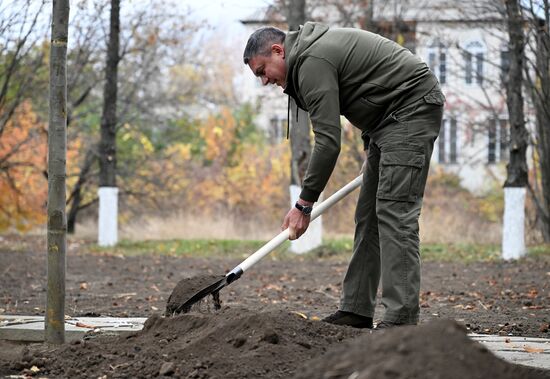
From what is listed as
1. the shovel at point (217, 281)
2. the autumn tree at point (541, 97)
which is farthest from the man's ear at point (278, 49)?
the autumn tree at point (541, 97)

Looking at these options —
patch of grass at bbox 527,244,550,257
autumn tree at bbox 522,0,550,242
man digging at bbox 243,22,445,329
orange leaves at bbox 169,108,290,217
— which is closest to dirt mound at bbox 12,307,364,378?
man digging at bbox 243,22,445,329

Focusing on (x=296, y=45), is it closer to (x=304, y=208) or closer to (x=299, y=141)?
(x=304, y=208)

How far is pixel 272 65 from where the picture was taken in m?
5.02

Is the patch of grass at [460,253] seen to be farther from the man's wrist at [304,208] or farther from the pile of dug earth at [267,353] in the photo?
the pile of dug earth at [267,353]

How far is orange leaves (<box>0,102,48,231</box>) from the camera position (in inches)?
771

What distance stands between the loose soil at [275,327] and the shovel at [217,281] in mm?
115

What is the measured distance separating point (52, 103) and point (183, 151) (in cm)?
2300

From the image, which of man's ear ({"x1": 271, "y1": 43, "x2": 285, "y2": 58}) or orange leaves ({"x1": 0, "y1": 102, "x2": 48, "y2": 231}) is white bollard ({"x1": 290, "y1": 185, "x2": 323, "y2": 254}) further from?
man's ear ({"x1": 271, "y1": 43, "x2": 285, "y2": 58})

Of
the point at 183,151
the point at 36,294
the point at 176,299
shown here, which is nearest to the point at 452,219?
the point at 183,151

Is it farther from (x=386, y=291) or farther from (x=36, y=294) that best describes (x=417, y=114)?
(x=36, y=294)

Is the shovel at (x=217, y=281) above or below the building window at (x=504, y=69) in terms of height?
below

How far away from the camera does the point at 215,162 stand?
29.5 metres

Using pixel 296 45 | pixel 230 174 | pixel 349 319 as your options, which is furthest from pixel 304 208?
pixel 230 174

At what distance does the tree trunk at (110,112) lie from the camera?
1738 cm
